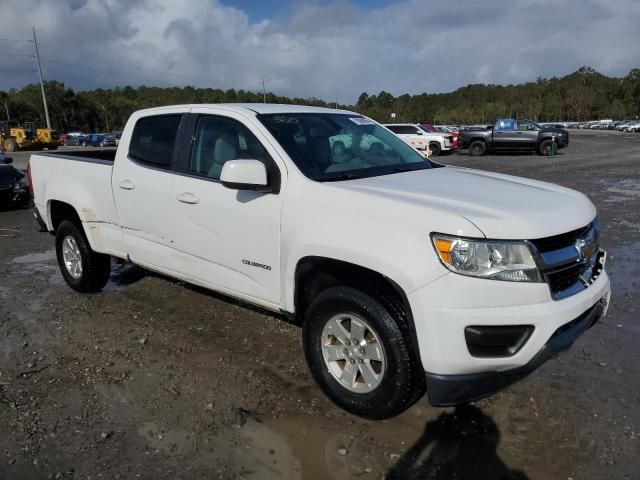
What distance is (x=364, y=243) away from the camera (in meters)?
2.92

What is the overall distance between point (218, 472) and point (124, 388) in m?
1.21

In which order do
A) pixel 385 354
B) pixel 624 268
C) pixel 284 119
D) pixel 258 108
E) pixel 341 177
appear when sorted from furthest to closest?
pixel 624 268
pixel 258 108
pixel 284 119
pixel 341 177
pixel 385 354

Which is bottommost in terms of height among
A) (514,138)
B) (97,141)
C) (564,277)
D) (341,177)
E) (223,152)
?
(97,141)

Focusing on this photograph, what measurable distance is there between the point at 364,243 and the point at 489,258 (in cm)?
65

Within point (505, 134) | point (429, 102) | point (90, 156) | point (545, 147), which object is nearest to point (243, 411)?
point (90, 156)

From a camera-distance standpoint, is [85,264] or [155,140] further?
[85,264]

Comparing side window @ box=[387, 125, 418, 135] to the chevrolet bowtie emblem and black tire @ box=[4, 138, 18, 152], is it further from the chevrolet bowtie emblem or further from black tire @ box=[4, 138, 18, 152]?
black tire @ box=[4, 138, 18, 152]

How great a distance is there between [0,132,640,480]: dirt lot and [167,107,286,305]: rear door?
2.18ft

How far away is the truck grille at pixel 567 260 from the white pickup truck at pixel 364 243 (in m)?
0.01

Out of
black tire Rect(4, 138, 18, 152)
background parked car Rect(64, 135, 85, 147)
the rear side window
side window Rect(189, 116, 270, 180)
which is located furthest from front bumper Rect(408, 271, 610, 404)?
background parked car Rect(64, 135, 85, 147)

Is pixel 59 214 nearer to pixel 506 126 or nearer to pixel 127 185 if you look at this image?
pixel 127 185

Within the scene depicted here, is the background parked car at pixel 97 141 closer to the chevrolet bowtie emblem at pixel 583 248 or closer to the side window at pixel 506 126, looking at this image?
the side window at pixel 506 126

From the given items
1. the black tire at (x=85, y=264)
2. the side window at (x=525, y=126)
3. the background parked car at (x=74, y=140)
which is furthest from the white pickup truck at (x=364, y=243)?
the background parked car at (x=74, y=140)

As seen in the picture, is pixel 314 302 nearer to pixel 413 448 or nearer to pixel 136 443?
pixel 413 448
